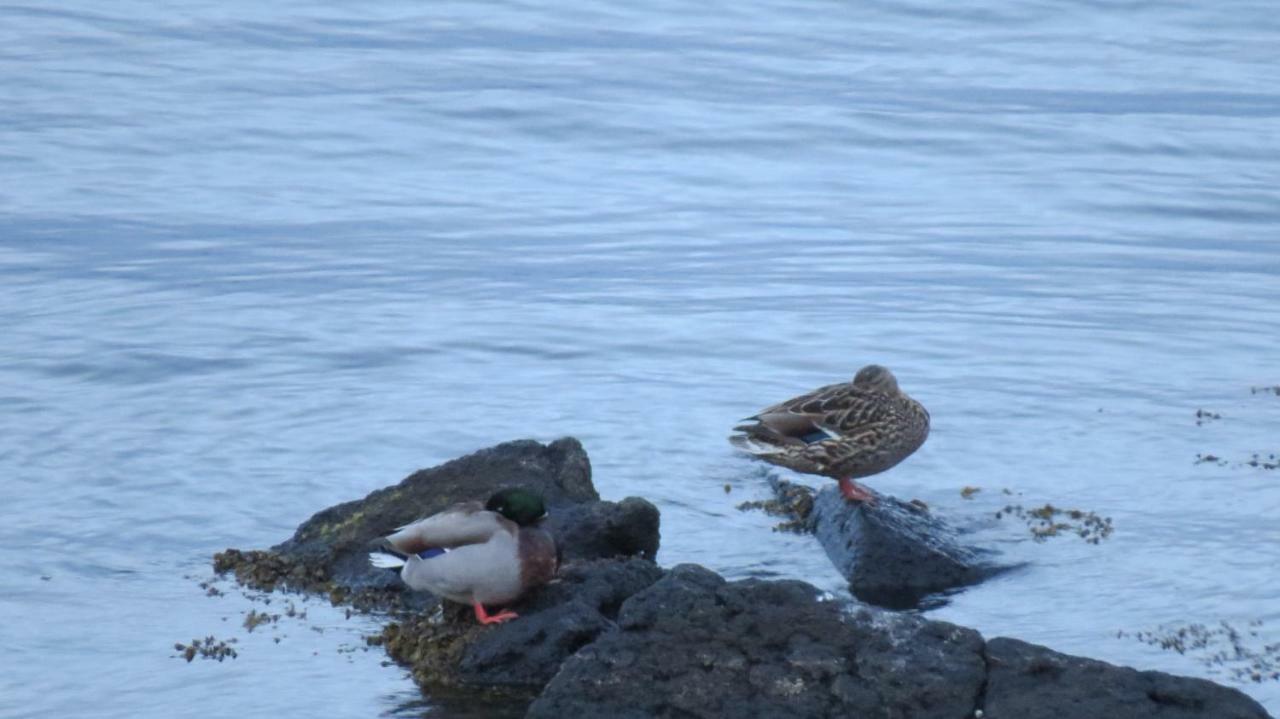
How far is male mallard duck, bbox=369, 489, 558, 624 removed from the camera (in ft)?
27.0

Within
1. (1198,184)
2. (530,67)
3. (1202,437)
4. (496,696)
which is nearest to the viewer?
(496,696)

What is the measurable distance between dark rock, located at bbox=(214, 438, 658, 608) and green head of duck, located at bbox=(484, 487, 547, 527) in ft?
2.46

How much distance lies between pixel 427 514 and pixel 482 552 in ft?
4.87

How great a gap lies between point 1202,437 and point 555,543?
19.4ft

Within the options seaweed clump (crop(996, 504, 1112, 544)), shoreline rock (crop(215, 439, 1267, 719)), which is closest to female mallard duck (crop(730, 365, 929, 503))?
seaweed clump (crop(996, 504, 1112, 544))

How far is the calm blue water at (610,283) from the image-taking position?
33.3ft

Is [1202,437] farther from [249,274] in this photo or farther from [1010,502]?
[249,274]

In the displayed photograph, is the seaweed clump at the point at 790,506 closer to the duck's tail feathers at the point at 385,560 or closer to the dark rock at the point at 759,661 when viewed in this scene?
the duck's tail feathers at the point at 385,560

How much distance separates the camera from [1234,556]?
10.2 m

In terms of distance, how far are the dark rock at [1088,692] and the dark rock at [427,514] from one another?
2.57 m

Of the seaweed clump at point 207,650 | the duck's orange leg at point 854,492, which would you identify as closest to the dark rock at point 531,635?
the seaweed clump at point 207,650

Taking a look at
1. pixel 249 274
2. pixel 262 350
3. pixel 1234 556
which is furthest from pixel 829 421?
pixel 249 274

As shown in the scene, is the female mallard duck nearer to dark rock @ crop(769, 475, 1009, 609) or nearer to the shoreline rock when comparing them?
dark rock @ crop(769, 475, 1009, 609)

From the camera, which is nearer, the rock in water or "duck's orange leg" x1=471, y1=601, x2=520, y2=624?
"duck's orange leg" x1=471, y1=601, x2=520, y2=624
